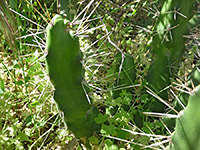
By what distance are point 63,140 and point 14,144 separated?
0.90 feet

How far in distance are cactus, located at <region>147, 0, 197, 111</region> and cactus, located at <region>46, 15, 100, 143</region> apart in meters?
0.47

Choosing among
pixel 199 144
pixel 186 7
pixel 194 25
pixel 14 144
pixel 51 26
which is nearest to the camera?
pixel 199 144

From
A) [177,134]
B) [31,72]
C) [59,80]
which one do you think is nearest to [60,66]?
[59,80]

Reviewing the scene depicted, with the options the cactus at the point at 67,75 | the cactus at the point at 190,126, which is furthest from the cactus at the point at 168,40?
the cactus at the point at 190,126

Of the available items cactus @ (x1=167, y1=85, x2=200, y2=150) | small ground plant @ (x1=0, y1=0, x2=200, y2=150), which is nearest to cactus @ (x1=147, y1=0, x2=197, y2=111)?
small ground plant @ (x1=0, y1=0, x2=200, y2=150)

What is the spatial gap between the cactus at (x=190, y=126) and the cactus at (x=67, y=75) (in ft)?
1.50

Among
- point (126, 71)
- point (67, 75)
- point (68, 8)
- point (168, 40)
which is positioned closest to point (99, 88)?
point (67, 75)

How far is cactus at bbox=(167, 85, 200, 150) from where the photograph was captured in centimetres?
74

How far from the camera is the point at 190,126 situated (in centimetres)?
76

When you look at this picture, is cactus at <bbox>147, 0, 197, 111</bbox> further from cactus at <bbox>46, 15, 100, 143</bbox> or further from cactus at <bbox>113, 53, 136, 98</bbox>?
cactus at <bbox>46, 15, 100, 143</bbox>

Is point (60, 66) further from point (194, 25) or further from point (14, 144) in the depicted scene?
point (194, 25)

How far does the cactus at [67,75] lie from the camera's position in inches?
38.4

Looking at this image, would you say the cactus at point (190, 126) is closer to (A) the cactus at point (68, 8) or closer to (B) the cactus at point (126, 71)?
(B) the cactus at point (126, 71)

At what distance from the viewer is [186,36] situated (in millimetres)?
1307
